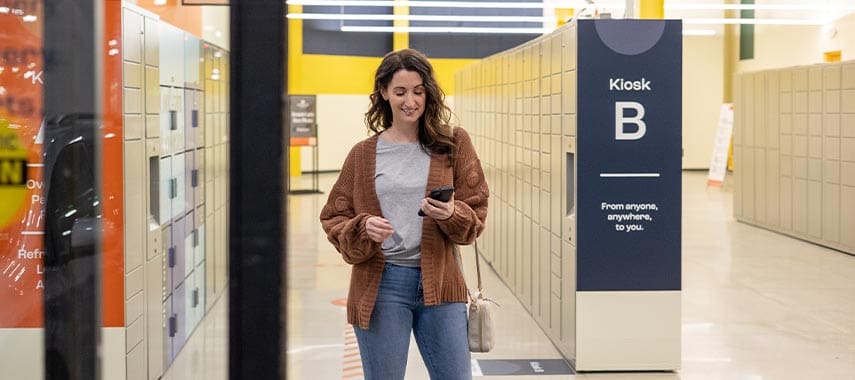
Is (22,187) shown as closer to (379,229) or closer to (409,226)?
(379,229)

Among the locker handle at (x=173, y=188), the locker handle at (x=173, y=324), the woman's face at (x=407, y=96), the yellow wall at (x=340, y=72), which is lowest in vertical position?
the locker handle at (x=173, y=324)

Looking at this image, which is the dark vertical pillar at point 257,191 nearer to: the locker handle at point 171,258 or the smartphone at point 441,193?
the smartphone at point 441,193

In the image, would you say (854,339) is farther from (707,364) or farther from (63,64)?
(63,64)

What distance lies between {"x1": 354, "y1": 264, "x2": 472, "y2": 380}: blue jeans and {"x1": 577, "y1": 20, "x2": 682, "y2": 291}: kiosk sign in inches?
107

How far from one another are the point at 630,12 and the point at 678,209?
125 cm

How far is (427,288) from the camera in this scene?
287cm

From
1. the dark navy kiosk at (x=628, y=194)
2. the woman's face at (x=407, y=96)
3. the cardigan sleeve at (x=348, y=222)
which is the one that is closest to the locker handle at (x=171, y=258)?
the cardigan sleeve at (x=348, y=222)

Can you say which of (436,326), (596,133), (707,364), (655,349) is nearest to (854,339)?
(707,364)

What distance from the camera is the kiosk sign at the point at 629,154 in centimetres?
547

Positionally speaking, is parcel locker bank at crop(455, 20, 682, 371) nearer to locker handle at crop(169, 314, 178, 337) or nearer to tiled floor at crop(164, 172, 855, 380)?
tiled floor at crop(164, 172, 855, 380)

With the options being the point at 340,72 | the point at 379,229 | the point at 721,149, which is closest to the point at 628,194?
the point at 379,229

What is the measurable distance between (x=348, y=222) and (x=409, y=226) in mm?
167

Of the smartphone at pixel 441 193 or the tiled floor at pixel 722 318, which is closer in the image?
the smartphone at pixel 441 193

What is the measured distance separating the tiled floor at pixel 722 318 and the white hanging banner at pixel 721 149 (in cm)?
725
